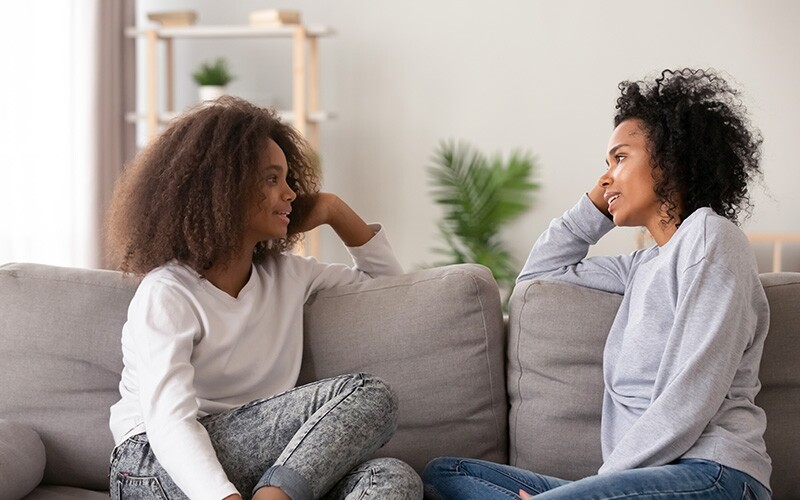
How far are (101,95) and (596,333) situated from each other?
10.5 feet

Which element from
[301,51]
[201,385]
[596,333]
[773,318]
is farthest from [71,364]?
[301,51]

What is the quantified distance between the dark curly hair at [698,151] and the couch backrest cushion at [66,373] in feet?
3.50

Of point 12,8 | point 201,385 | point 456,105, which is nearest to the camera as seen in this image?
point 201,385

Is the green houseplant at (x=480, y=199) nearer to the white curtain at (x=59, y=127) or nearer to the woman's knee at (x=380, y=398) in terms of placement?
the white curtain at (x=59, y=127)

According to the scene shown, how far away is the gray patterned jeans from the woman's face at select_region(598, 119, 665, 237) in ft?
1.86

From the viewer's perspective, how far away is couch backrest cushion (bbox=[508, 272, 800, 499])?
70.4 inches

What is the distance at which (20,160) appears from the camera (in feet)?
13.1

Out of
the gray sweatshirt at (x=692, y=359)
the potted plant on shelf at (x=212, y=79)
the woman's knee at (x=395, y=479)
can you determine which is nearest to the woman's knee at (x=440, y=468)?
the woman's knee at (x=395, y=479)

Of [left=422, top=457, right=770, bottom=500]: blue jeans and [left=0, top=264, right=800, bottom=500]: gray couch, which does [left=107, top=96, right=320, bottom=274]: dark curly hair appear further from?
[left=422, top=457, right=770, bottom=500]: blue jeans

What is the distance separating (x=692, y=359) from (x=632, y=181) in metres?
0.42

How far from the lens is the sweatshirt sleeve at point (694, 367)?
149 cm

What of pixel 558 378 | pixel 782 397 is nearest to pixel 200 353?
pixel 558 378

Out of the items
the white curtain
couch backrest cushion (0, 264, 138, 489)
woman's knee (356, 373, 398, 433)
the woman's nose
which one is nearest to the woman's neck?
couch backrest cushion (0, 264, 138, 489)

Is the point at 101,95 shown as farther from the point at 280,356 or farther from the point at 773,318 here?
the point at 773,318
